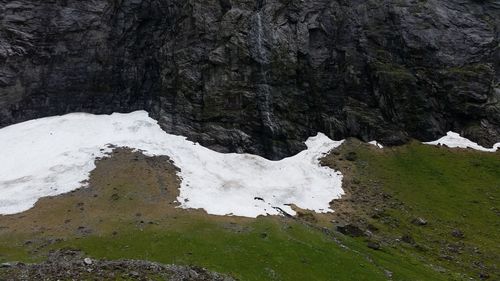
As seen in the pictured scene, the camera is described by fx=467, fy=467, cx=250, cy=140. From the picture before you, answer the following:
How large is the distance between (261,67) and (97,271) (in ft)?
157

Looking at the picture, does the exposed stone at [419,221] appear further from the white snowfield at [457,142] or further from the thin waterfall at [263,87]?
the thin waterfall at [263,87]

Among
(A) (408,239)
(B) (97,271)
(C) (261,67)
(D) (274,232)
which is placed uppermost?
(C) (261,67)

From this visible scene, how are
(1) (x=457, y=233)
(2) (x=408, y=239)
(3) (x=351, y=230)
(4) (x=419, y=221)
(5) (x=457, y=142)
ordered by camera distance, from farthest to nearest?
1. (5) (x=457, y=142)
2. (4) (x=419, y=221)
3. (1) (x=457, y=233)
4. (3) (x=351, y=230)
5. (2) (x=408, y=239)

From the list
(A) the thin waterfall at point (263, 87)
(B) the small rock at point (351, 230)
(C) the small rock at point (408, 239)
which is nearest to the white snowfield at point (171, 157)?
(B) the small rock at point (351, 230)

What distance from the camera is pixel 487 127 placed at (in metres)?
74.1

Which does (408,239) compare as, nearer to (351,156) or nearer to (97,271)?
(351,156)

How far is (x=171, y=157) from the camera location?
6344cm

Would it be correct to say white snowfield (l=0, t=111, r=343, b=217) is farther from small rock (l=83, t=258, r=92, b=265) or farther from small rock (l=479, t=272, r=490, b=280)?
small rock (l=479, t=272, r=490, b=280)

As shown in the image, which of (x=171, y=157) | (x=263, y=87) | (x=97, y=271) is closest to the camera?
(x=97, y=271)

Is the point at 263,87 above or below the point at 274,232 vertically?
above

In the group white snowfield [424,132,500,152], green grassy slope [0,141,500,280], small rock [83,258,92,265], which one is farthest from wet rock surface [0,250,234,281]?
white snowfield [424,132,500,152]

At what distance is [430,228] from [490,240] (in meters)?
6.12

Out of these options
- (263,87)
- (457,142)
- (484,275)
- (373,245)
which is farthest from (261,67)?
(484,275)

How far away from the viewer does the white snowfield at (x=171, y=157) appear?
53.9m
